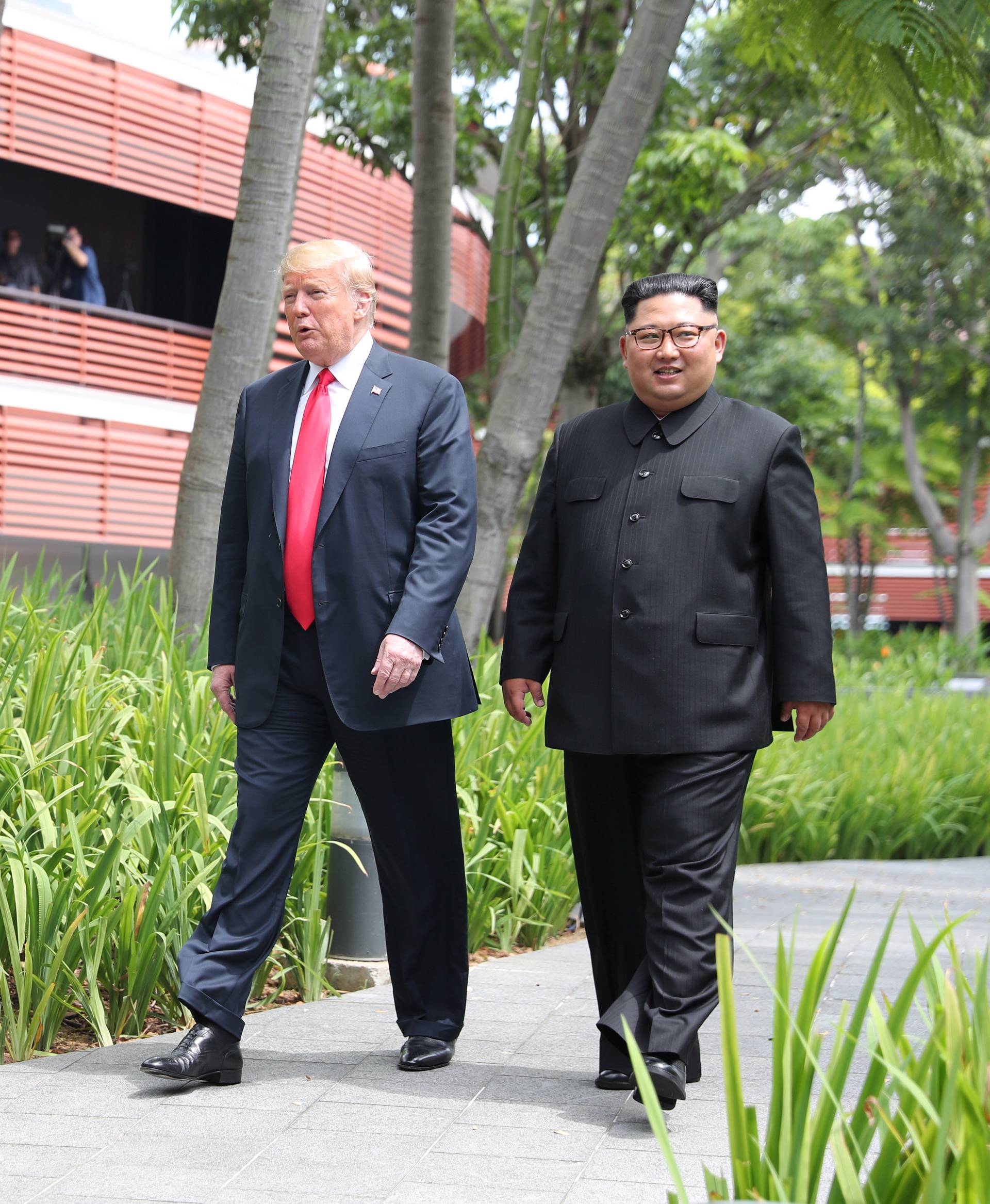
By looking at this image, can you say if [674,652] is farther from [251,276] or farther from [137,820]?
[251,276]

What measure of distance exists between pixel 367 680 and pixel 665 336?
3.59ft

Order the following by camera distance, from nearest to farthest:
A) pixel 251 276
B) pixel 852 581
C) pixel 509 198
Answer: pixel 251 276, pixel 509 198, pixel 852 581

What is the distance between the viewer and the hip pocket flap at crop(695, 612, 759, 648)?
11.6 feet

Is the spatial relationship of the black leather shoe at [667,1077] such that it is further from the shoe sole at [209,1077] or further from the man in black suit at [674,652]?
the shoe sole at [209,1077]

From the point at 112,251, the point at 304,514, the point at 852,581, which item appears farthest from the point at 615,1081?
the point at 852,581

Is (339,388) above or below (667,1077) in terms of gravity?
above

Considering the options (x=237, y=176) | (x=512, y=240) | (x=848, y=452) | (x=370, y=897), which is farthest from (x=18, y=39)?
(x=848, y=452)

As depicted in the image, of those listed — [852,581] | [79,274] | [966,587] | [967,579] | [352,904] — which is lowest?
[352,904]

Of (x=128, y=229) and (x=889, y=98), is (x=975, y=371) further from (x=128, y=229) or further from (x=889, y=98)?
(x=889, y=98)

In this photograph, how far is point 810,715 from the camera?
11.8 feet

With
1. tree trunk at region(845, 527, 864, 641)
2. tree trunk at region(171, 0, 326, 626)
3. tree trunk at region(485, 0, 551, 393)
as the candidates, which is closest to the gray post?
tree trunk at region(171, 0, 326, 626)

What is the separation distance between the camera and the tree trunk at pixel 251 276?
6430 millimetres

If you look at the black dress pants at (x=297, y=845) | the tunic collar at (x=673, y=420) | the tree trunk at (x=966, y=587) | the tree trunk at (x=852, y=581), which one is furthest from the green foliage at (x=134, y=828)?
the tree trunk at (x=852, y=581)

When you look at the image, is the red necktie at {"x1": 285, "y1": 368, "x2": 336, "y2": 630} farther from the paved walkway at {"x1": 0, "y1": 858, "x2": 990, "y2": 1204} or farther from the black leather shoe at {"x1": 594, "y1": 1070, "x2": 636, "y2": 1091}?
the black leather shoe at {"x1": 594, "y1": 1070, "x2": 636, "y2": 1091}
